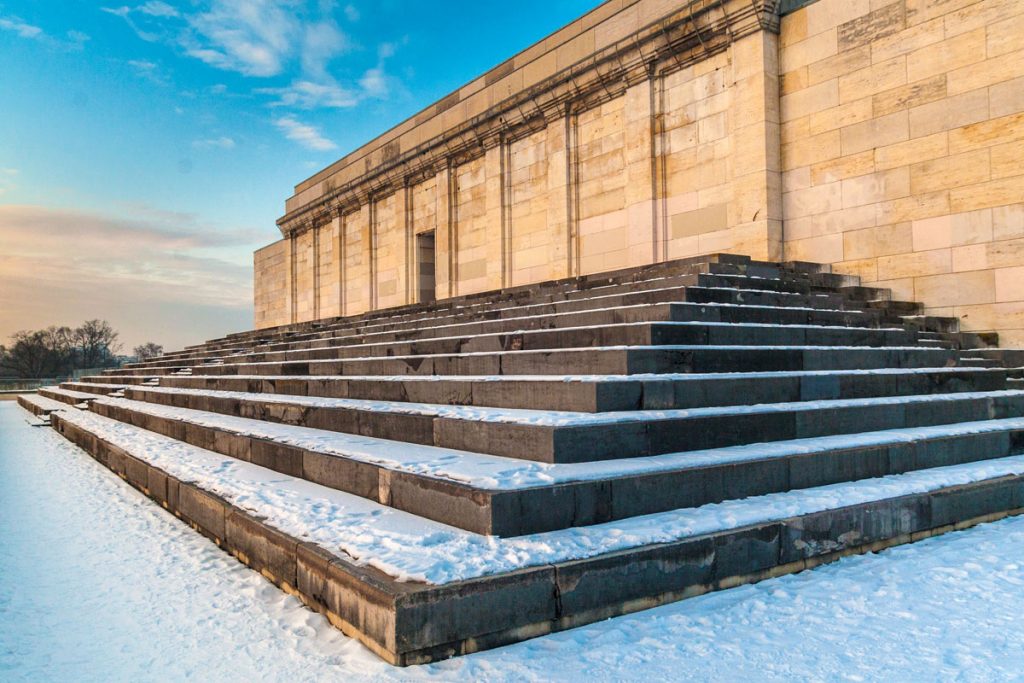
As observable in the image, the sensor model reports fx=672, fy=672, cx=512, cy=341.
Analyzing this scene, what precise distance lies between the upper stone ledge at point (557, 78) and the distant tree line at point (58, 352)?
6179 cm

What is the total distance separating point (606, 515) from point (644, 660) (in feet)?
4.27

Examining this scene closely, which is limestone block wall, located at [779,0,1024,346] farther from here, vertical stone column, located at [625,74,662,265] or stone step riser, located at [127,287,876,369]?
vertical stone column, located at [625,74,662,265]

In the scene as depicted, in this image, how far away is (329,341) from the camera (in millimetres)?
14875

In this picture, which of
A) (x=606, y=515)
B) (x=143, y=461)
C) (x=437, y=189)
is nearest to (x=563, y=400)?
(x=606, y=515)

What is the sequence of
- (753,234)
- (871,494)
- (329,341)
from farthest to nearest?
1. (329,341)
2. (753,234)
3. (871,494)

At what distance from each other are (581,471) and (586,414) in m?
0.92

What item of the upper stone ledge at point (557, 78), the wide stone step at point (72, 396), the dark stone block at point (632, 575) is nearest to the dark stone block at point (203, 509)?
the dark stone block at point (632, 575)

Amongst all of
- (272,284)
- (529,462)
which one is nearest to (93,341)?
(272,284)

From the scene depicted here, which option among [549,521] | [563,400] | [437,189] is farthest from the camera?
[437,189]

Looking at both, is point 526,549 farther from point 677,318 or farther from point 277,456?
point 677,318

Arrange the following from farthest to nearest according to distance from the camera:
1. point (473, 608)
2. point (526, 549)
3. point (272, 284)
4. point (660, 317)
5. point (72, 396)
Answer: point (272, 284)
point (72, 396)
point (660, 317)
point (526, 549)
point (473, 608)

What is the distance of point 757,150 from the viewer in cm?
1256

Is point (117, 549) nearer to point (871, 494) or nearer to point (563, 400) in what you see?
point (563, 400)

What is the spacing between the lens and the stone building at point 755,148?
401 inches
